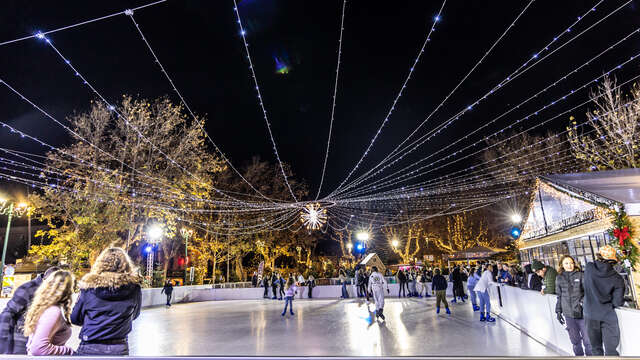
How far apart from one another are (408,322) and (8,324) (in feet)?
27.2

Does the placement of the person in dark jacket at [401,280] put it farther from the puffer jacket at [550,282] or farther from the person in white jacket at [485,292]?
the puffer jacket at [550,282]

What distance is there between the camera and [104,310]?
8.18 feet

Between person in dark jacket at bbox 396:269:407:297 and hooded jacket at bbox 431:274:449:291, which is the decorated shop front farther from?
person in dark jacket at bbox 396:269:407:297

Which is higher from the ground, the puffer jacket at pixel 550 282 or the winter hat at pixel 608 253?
the winter hat at pixel 608 253

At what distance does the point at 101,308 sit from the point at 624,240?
27.9 feet

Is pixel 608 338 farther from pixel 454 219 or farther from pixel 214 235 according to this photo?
pixel 454 219

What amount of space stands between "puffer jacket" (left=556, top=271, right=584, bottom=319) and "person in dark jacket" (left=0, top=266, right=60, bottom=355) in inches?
224

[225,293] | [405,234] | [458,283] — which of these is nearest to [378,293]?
[458,283]

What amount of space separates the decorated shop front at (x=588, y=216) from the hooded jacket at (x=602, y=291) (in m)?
3.77

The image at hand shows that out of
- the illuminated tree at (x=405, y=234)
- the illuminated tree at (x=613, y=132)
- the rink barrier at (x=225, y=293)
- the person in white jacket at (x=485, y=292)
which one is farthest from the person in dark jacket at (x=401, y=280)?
the illuminated tree at (x=405, y=234)

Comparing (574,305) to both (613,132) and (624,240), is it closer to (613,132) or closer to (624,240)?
(624,240)

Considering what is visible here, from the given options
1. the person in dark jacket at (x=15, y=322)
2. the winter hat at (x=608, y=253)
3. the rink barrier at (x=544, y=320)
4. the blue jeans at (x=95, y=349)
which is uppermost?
the winter hat at (x=608, y=253)

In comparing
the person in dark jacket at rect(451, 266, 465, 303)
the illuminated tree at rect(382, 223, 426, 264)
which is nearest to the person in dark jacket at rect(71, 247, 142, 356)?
the person in dark jacket at rect(451, 266, 465, 303)

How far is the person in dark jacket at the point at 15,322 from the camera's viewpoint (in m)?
2.80
